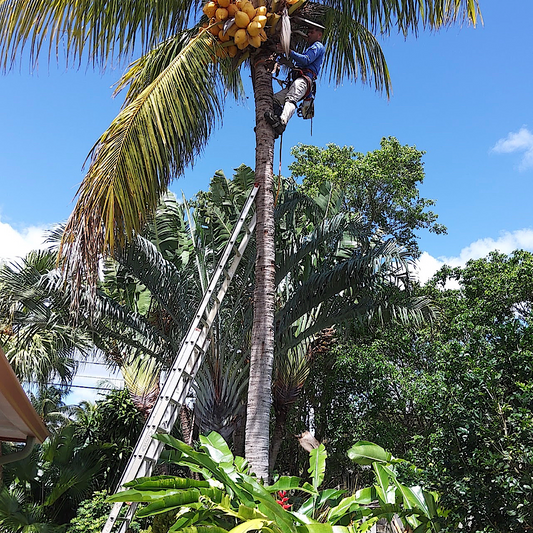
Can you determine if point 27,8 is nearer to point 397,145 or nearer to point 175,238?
point 175,238

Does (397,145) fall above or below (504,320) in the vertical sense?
above

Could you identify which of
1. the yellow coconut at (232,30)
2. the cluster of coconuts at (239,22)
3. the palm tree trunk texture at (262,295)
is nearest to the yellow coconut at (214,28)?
the cluster of coconuts at (239,22)

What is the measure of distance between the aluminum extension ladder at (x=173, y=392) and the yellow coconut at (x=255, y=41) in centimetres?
156

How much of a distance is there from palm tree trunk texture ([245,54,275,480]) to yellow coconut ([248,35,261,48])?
0.37 metres

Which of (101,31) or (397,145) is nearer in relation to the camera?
(101,31)

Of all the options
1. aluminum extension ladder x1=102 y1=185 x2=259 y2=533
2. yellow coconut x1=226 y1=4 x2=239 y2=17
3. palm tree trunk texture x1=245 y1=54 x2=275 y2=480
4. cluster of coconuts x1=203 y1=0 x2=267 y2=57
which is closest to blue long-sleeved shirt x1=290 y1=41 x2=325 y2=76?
palm tree trunk texture x1=245 y1=54 x2=275 y2=480

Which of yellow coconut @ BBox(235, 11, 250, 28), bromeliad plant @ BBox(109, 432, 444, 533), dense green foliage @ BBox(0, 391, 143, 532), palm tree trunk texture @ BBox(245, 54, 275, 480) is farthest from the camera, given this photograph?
dense green foliage @ BBox(0, 391, 143, 532)

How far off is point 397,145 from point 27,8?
13486 mm

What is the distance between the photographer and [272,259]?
588 cm

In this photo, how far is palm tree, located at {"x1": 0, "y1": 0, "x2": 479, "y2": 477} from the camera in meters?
5.31

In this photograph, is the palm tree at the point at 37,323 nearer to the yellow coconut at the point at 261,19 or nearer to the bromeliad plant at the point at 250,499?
the yellow coconut at the point at 261,19

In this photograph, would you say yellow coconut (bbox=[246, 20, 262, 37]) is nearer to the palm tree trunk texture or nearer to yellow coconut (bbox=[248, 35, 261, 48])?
yellow coconut (bbox=[248, 35, 261, 48])

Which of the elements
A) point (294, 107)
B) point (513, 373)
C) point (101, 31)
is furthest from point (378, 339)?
point (101, 31)

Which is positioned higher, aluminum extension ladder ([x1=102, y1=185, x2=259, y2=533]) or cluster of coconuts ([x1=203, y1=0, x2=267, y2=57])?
cluster of coconuts ([x1=203, y1=0, x2=267, y2=57])
